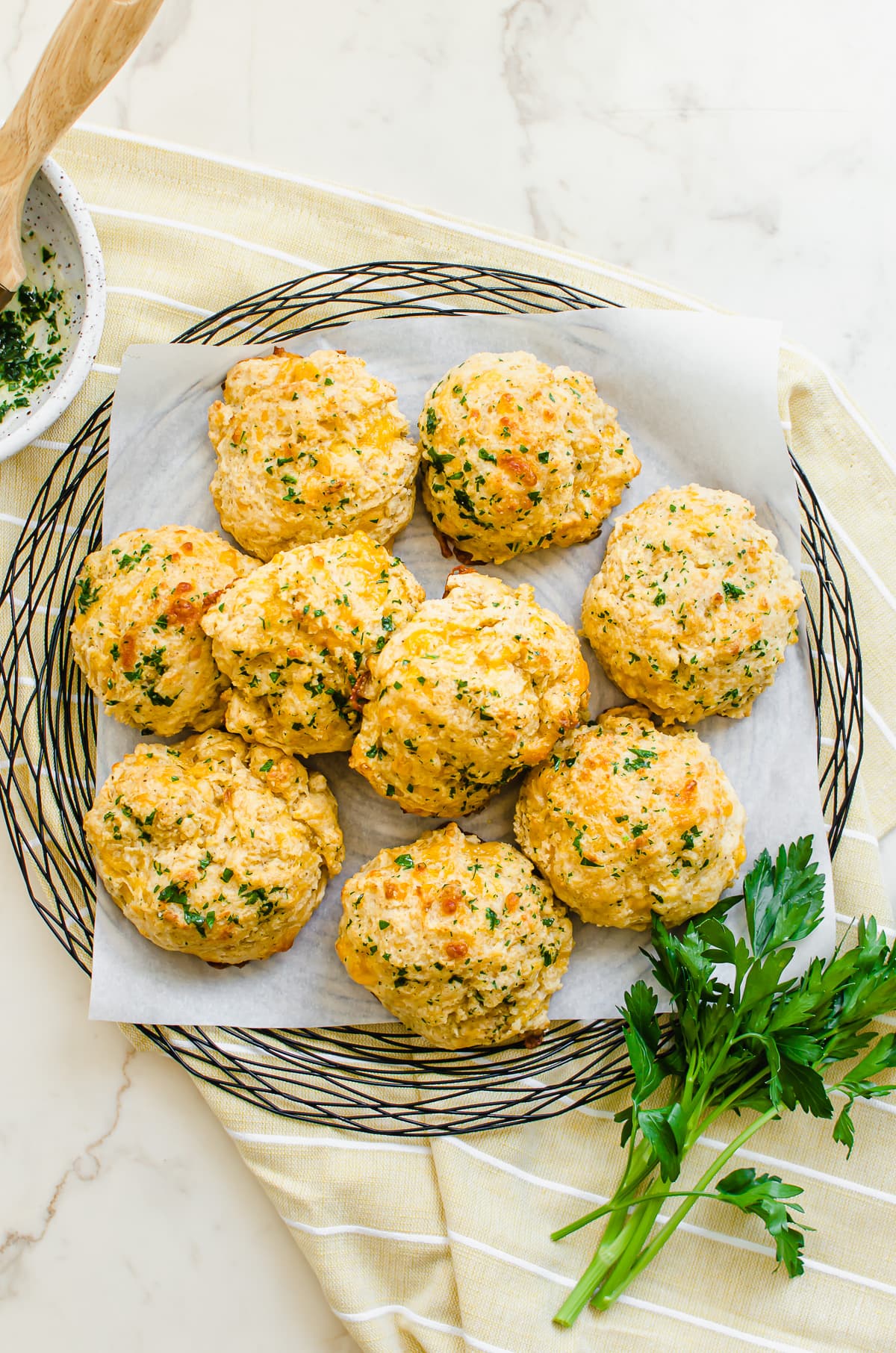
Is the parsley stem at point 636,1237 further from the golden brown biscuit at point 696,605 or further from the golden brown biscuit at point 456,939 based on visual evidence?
the golden brown biscuit at point 696,605

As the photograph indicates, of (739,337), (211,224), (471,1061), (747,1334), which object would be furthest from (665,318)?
(747,1334)

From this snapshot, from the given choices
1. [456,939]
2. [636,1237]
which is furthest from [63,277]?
[636,1237]

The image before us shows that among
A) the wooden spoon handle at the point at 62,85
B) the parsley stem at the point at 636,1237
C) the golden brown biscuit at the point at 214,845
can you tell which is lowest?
the parsley stem at the point at 636,1237

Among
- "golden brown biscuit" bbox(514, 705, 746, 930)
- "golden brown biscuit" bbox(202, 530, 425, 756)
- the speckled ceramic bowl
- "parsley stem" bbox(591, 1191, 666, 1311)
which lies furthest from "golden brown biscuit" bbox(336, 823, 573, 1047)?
the speckled ceramic bowl

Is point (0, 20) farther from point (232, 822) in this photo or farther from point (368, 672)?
point (232, 822)

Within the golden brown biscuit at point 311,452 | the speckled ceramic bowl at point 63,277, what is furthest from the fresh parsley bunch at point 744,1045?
the speckled ceramic bowl at point 63,277
